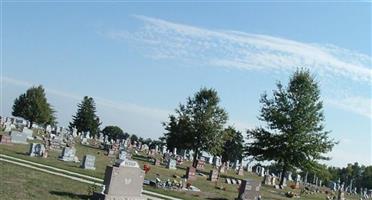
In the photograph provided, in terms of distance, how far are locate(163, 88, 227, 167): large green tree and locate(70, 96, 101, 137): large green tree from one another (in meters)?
36.7

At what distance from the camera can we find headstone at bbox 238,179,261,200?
2394 centimetres

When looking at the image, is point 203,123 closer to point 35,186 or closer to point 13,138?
point 13,138

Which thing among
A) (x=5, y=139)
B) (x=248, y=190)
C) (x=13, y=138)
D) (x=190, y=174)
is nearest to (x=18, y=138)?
(x=13, y=138)

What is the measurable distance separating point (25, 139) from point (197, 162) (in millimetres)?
17657

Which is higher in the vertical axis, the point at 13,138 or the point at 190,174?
the point at 13,138

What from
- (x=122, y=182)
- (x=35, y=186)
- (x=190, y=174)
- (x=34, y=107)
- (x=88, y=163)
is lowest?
(x=35, y=186)

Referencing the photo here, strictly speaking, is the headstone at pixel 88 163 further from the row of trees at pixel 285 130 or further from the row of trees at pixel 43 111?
the row of trees at pixel 43 111

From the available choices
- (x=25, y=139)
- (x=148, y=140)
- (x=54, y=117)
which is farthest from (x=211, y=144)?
(x=148, y=140)

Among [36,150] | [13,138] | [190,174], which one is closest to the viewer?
[36,150]

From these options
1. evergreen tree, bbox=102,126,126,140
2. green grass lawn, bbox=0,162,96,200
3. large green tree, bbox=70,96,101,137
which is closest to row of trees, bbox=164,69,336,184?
green grass lawn, bbox=0,162,96,200

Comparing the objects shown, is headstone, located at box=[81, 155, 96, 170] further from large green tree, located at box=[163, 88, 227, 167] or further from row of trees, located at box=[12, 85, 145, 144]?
row of trees, located at box=[12, 85, 145, 144]

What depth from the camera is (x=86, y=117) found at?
87750mm

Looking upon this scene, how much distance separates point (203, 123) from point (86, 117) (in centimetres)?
4027

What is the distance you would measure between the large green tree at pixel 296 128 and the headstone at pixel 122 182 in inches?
1067
